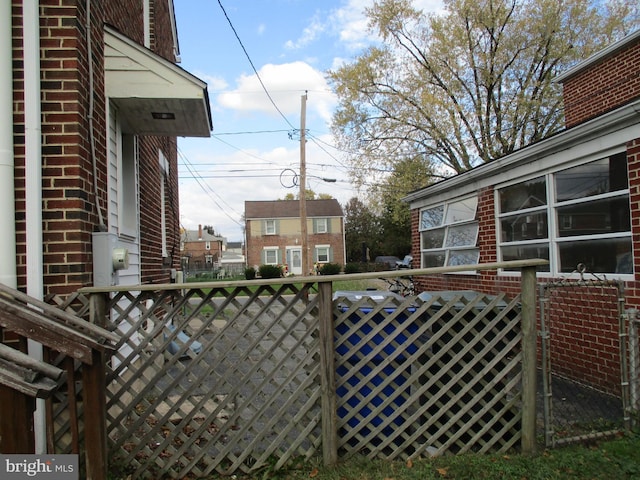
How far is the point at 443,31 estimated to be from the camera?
20.0 m

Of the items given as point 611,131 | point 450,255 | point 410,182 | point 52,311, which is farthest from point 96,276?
point 410,182

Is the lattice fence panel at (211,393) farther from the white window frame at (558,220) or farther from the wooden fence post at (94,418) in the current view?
the white window frame at (558,220)

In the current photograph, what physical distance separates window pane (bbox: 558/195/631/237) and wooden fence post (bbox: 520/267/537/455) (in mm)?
2138

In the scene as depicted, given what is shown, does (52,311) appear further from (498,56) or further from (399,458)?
(498,56)

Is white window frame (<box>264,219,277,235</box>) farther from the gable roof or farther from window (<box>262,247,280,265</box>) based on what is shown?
window (<box>262,247,280,265</box>)

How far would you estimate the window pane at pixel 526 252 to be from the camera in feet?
18.3

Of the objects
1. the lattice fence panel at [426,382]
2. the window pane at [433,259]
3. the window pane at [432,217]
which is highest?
the window pane at [432,217]

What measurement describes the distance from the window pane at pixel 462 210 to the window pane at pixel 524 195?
27.3 inches

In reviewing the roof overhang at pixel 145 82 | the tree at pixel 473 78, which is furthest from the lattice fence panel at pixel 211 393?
the tree at pixel 473 78

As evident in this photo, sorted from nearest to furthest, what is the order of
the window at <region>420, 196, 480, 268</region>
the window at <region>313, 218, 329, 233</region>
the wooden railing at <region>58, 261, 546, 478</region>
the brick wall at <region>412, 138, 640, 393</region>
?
the wooden railing at <region>58, 261, 546, 478</region>, the brick wall at <region>412, 138, 640, 393</region>, the window at <region>420, 196, 480, 268</region>, the window at <region>313, 218, 329, 233</region>

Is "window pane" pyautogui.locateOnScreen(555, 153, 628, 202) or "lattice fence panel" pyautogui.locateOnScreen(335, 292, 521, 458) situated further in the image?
"window pane" pyautogui.locateOnScreen(555, 153, 628, 202)

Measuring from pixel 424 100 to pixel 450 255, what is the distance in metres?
14.0

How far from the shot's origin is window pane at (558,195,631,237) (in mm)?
4410

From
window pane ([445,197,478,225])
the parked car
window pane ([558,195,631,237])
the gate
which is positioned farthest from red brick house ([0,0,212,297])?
the parked car
